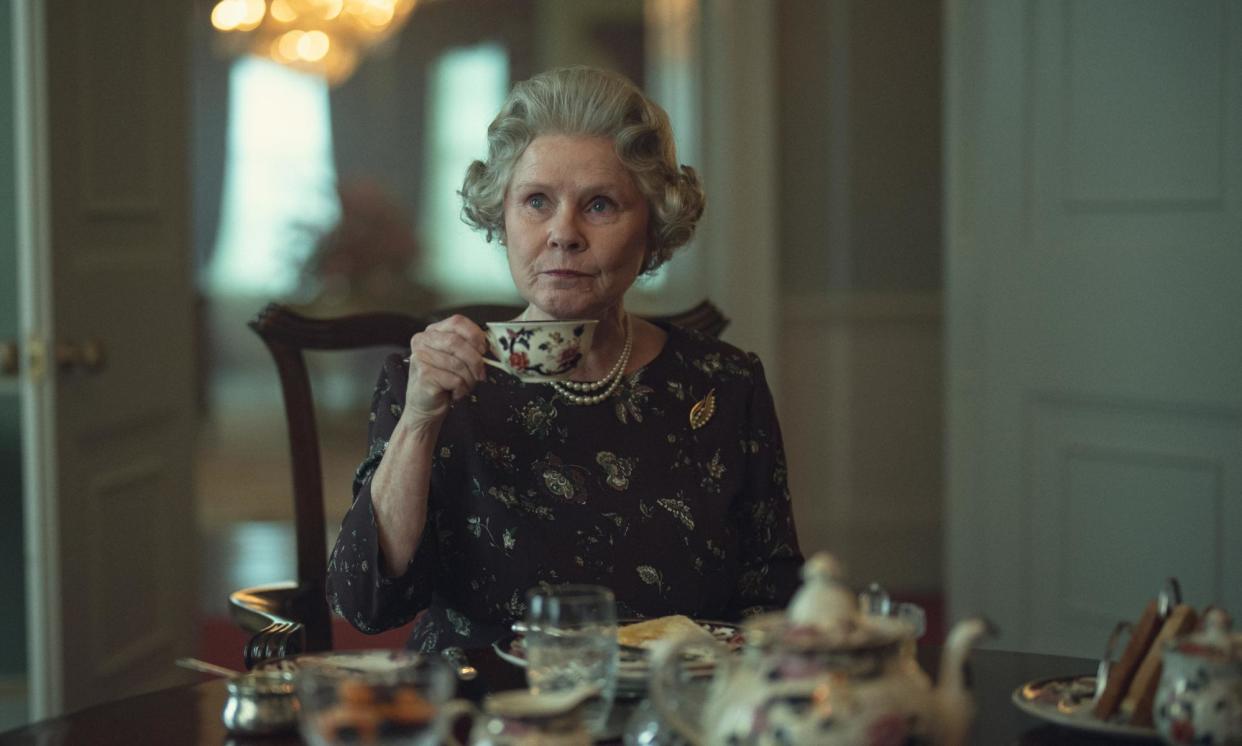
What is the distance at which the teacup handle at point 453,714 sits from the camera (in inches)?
38.0

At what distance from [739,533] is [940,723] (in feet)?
3.06

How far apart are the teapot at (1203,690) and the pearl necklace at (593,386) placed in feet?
2.96

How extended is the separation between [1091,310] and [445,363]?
2188mm

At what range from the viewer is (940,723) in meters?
0.98

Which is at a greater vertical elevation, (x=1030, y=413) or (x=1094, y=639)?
(x=1030, y=413)

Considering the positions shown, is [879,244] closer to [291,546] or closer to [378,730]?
[291,546]

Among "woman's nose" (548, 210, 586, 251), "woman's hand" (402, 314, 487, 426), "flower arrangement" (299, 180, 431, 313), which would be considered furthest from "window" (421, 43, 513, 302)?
"woman's hand" (402, 314, 487, 426)

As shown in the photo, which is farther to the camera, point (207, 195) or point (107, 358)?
point (207, 195)

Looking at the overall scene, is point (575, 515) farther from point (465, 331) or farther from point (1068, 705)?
point (1068, 705)

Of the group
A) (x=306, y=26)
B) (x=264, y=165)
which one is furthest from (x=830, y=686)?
(x=264, y=165)

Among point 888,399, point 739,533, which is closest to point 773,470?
point 739,533

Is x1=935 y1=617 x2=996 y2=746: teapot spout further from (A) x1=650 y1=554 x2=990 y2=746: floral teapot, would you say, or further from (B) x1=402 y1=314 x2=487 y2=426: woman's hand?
(B) x1=402 y1=314 x2=487 y2=426: woman's hand

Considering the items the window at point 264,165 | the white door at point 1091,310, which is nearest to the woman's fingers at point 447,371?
the white door at point 1091,310

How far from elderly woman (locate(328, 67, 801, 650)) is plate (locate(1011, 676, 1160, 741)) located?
0.54 metres
